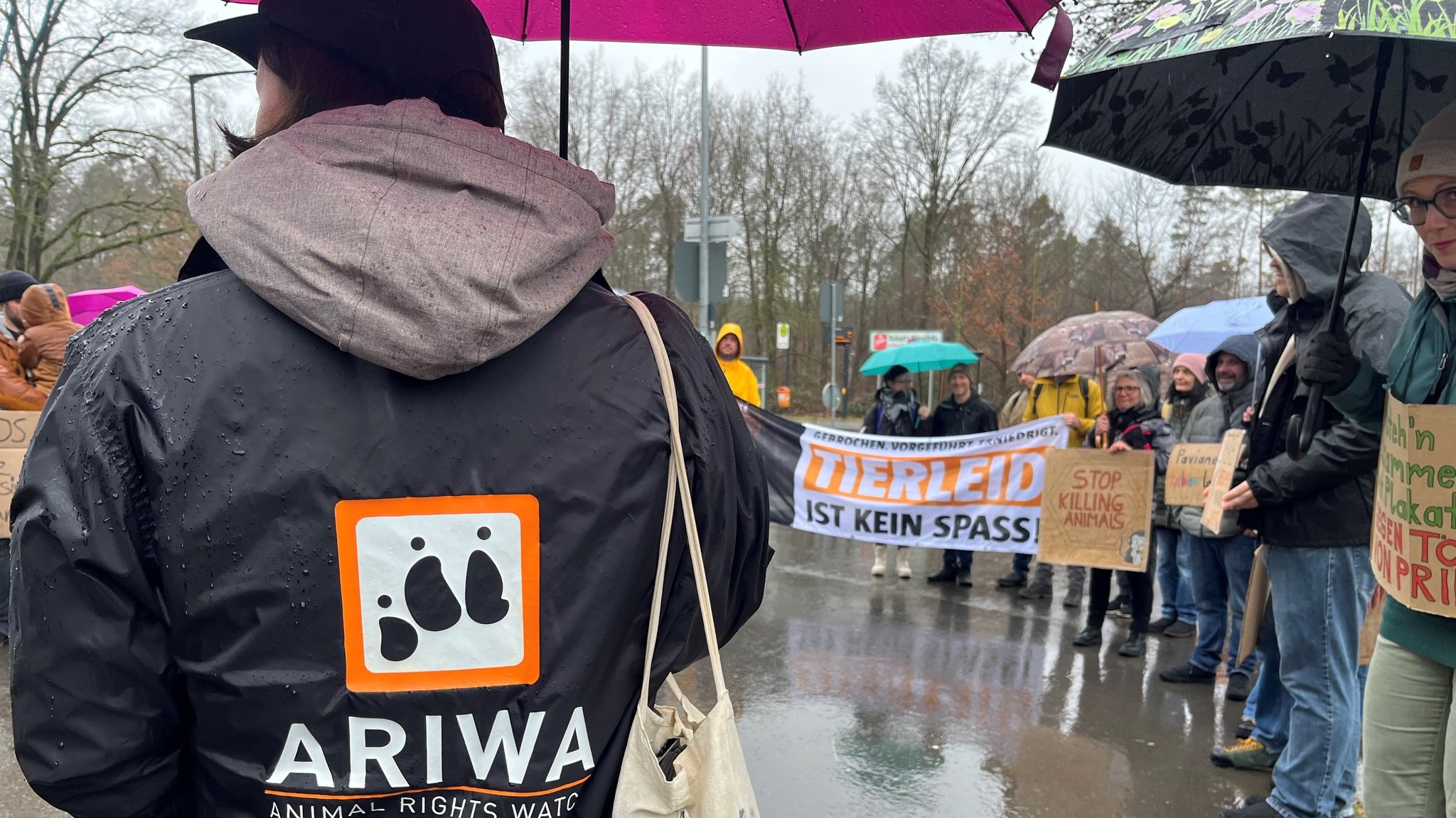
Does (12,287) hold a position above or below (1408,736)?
above

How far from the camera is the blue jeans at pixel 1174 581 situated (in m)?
6.81

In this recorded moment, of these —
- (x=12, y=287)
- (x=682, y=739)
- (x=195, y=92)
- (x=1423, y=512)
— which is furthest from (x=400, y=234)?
(x=195, y=92)

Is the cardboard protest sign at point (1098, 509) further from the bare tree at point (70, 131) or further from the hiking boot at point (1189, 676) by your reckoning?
the bare tree at point (70, 131)

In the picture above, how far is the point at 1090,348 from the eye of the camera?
26.2 feet

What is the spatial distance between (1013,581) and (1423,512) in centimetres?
580

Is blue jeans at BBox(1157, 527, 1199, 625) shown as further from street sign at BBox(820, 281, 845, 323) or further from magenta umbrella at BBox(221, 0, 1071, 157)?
street sign at BBox(820, 281, 845, 323)

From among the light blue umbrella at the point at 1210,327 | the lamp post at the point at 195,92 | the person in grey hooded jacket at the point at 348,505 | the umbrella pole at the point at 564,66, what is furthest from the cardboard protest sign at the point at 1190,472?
the lamp post at the point at 195,92

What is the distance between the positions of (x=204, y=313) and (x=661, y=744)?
0.81m

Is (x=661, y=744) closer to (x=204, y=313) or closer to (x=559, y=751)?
(x=559, y=751)

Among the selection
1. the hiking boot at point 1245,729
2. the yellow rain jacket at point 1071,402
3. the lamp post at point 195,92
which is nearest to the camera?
Answer: the hiking boot at point 1245,729

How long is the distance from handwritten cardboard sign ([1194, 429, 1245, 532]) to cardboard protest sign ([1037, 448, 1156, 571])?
6.74 feet

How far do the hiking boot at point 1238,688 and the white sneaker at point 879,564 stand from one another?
3.24m

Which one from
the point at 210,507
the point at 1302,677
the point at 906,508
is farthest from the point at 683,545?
the point at 906,508

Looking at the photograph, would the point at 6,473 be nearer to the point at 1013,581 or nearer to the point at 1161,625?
the point at 1013,581
